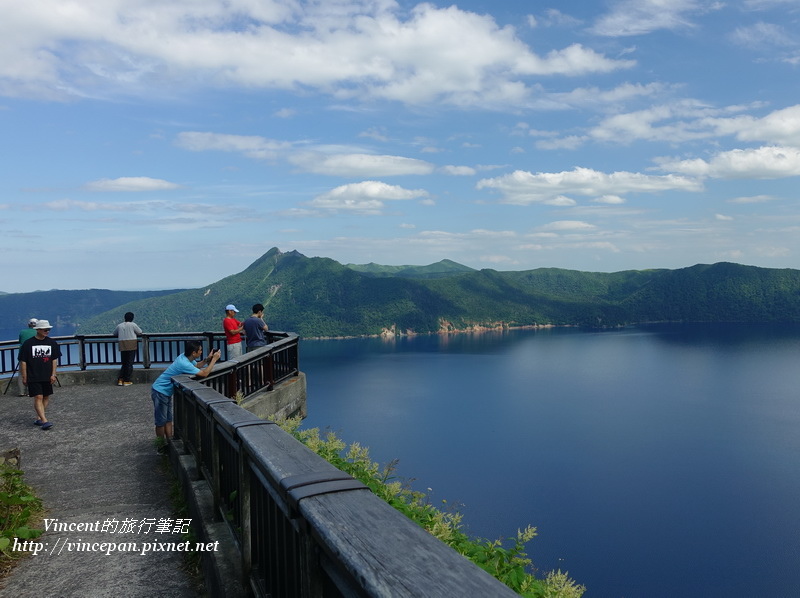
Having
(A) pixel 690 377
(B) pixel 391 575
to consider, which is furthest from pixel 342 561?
(A) pixel 690 377

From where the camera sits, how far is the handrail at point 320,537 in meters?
1.46

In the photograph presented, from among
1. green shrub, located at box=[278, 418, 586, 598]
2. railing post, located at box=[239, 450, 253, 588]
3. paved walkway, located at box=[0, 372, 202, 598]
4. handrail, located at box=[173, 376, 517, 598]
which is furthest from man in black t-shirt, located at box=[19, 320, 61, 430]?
railing post, located at box=[239, 450, 253, 588]

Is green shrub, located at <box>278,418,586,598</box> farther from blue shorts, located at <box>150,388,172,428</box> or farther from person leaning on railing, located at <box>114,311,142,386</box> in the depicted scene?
person leaning on railing, located at <box>114,311,142,386</box>

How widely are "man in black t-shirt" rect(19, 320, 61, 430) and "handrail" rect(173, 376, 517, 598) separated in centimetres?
759

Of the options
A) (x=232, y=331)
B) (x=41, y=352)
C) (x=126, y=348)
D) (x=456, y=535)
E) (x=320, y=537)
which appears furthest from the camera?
(x=126, y=348)

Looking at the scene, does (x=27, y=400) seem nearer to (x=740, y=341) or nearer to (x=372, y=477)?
(x=372, y=477)

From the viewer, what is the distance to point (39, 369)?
394 inches

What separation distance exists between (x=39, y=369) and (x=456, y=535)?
7.52m

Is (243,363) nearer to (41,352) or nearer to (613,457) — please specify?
(41,352)

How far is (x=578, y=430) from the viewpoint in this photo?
88.9m

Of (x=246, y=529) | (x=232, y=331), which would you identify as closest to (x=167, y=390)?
(x=246, y=529)

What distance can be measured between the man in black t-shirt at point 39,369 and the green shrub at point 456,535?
15.5 feet

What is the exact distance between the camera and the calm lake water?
57322mm

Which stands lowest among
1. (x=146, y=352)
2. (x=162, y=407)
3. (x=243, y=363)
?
(x=162, y=407)
